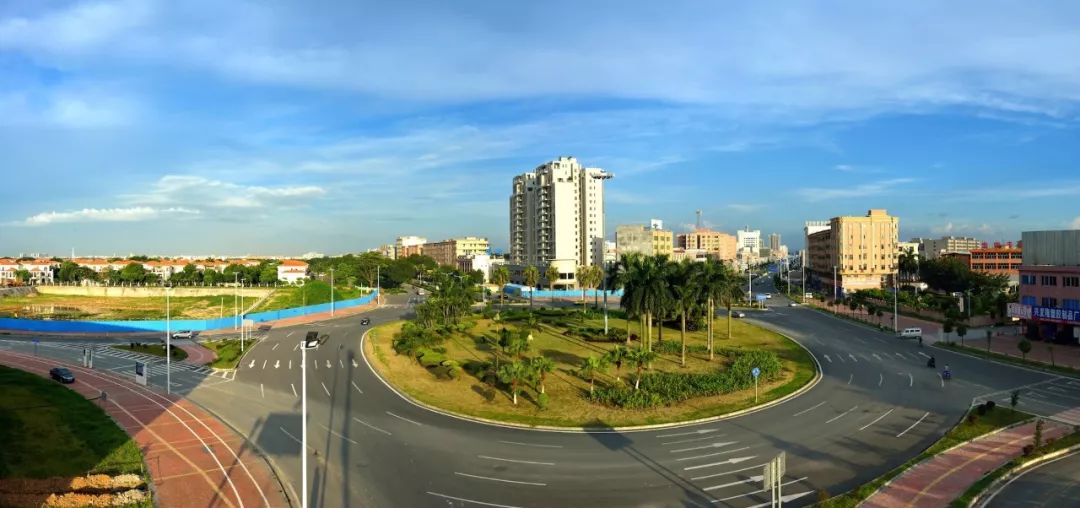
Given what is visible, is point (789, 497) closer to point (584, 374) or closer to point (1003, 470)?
point (1003, 470)

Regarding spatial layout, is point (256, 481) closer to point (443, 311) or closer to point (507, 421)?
point (507, 421)

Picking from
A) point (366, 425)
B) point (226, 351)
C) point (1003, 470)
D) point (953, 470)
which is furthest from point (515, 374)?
point (226, 351)

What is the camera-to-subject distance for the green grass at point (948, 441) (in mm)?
26625

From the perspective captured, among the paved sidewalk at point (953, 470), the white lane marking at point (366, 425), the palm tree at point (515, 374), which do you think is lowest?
the paved sidewalk at point (953, 470)

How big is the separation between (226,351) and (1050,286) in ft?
320

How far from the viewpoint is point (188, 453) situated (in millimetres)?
34969

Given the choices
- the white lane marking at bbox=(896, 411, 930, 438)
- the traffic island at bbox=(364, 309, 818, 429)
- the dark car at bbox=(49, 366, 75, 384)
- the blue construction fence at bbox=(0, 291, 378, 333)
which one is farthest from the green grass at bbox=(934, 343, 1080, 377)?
the blue construction fence at bbox=(0, 291, 378, 333)

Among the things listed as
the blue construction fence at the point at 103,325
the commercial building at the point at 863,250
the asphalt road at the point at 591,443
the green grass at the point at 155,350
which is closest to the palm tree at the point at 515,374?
the asphalt road at the point at 591,443

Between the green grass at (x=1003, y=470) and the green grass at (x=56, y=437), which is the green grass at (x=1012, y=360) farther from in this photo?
the green grass at (x=56, y=437)

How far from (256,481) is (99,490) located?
7.02 metres

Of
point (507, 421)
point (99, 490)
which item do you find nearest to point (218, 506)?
point (99, 490)

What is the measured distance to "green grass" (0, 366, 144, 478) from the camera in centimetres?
3195

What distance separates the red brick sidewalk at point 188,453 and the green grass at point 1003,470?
3073cm

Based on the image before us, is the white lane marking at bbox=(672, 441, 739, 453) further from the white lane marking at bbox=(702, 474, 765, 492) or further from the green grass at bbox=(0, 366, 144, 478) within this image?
the green grass at bbox=(0, 366, 144, 478)
